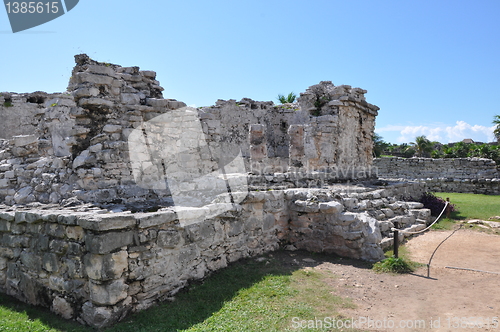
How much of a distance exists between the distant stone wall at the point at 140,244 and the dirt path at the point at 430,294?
0.82 m

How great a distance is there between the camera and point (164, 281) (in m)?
4.13

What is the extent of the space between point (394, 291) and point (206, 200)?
3.25m

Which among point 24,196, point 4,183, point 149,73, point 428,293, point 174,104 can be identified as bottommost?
point 428,293

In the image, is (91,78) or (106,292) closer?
(106,292)

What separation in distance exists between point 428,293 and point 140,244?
3802mm

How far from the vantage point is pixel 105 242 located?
11.7ft

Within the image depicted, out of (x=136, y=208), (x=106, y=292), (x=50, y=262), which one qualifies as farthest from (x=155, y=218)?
(x=50, y=262)

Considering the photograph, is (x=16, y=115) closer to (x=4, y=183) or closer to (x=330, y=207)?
(x=4, y=183)

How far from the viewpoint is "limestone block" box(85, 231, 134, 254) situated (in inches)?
139

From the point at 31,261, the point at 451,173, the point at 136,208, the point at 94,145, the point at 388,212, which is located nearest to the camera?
the point at 31,261

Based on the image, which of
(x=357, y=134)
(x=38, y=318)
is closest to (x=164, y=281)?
(x=38, y=318)

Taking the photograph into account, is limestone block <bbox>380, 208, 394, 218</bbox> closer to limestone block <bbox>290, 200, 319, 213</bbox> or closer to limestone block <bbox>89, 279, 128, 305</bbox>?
limestone block <bbox>290, 200, 319, 213</bbox>

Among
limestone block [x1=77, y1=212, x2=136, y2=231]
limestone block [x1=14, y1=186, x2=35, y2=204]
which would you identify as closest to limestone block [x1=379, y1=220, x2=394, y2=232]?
limestone block [x1=77, y1=212, x2=136, y2=231]

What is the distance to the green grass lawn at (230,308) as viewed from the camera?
3.58 meters
